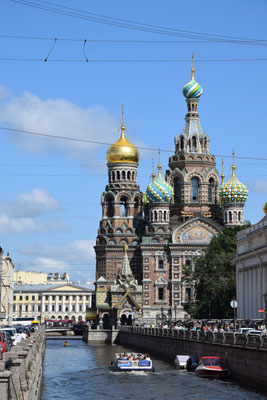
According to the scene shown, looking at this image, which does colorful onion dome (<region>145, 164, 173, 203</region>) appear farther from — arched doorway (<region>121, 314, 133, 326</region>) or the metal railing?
the metal railing

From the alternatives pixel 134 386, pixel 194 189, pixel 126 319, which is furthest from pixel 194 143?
pixel 134 386

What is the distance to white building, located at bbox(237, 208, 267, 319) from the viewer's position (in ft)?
185

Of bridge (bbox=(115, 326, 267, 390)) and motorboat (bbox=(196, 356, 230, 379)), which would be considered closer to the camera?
bridge (bbox=(115, 326, 267, 390))

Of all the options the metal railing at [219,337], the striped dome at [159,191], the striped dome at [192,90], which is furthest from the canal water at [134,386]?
the striped dome at [192,90]

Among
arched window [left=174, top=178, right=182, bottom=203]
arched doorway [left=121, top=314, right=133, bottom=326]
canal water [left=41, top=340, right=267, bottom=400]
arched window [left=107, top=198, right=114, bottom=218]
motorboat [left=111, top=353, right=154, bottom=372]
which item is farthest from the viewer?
arched window [left=174, top=178, right=182, bottom=203]

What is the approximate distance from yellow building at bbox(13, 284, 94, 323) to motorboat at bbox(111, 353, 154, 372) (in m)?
118

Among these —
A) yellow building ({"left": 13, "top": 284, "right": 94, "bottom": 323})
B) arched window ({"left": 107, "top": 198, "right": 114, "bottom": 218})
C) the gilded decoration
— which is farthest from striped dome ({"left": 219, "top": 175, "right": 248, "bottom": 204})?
yellow building ({"left": 13, "top": 284, "right": 94, "bottom": 323})

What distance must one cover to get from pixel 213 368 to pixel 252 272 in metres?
23.8

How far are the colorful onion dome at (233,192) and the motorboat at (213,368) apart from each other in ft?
186

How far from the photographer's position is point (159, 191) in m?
95.2

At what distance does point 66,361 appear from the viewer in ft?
189

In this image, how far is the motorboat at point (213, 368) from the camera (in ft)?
120

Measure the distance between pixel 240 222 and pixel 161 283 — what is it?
37.3 feet

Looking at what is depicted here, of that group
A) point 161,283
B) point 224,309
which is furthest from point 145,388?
point 161,283
